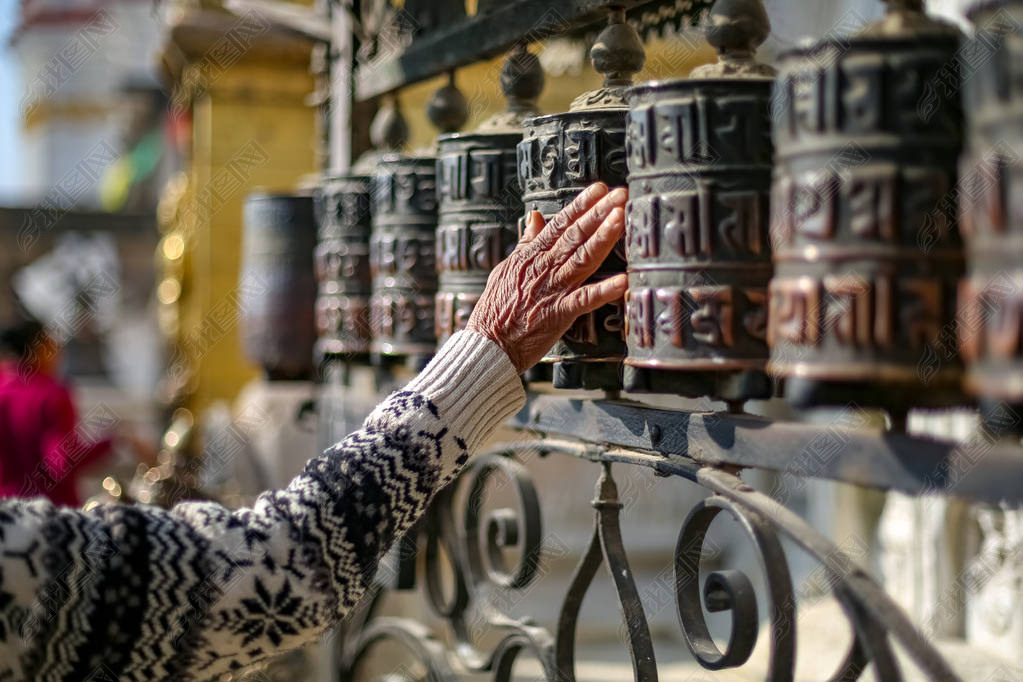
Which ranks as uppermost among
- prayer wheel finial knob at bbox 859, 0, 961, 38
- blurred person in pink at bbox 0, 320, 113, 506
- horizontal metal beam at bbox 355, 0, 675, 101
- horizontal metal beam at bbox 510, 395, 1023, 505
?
horizontal metal beam at bbox 355, 0, 675, 101

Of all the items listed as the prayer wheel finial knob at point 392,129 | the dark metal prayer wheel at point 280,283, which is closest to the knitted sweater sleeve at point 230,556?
the prayer wheel finial knob at point 392,129

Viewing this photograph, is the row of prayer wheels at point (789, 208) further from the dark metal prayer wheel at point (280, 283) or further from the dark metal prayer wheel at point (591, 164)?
the dark metal prayer wheel at point (280, 283)

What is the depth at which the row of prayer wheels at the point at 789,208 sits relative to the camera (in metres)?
0.74

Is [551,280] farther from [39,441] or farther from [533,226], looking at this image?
[39,441]

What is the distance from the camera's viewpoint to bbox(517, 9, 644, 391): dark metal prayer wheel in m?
1.15

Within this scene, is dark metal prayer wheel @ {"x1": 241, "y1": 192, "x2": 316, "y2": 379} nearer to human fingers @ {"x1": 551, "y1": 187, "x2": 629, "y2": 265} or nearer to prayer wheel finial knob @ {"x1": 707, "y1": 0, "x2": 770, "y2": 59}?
human fingers @ {"x1": 551, "y1": 187, "x2": 629, "y2": 265}

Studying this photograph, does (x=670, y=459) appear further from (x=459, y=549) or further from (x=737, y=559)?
(x=737, y=559)

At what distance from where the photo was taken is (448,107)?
162 cm

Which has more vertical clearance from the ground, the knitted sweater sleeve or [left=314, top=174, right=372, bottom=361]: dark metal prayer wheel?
→ [left=314, top=174, right=372, bottom=361]: dark metal prayer wheel

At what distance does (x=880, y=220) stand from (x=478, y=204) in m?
0.67

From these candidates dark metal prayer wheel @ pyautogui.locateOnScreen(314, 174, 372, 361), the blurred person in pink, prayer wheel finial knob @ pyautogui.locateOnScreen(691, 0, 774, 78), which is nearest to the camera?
prayer wheel finial knob @ pyautogui.locateOnScreen(691, 0, 774, 78)

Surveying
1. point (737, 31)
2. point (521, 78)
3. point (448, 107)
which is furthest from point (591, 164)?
point (448, 107)

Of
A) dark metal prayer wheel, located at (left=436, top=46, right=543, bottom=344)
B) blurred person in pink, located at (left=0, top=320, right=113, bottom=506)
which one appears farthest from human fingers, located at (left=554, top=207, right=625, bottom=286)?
blurred person in pink, located at (left=0, top=320, right=113, bottom=506)

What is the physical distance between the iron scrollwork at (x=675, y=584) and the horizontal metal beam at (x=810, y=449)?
0.02 meters
